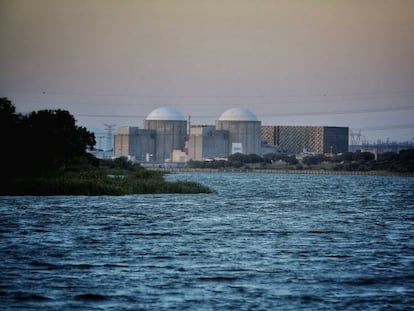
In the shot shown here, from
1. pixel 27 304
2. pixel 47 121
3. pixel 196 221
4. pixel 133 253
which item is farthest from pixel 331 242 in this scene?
pixel 47 121

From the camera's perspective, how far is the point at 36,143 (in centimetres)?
7625

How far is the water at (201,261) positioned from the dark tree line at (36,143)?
24755mm

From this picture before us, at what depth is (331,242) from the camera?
3319 centimetres

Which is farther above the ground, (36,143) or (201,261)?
(36,143)

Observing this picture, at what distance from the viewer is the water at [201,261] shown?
68.6 ft

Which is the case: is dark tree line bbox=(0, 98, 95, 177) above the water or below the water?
above

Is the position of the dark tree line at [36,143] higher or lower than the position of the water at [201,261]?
higher

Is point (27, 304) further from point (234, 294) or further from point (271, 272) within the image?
point (271, 272)

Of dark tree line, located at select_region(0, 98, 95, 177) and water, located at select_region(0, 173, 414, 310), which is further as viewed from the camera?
dark tree line, located at select_region(0, 98, 95, 177)

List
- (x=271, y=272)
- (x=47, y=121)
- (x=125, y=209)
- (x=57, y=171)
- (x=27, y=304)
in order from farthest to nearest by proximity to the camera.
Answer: (x=47, y=121)
(x=57, y=171)
(x=125, y=209)
(x=271, y=272)
(x=27, y=304)

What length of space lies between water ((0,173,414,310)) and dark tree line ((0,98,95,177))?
24.8 metres

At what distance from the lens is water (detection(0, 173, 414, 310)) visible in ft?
68.6

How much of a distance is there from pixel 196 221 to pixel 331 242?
35.4 feet

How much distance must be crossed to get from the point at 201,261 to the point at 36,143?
168 ft
